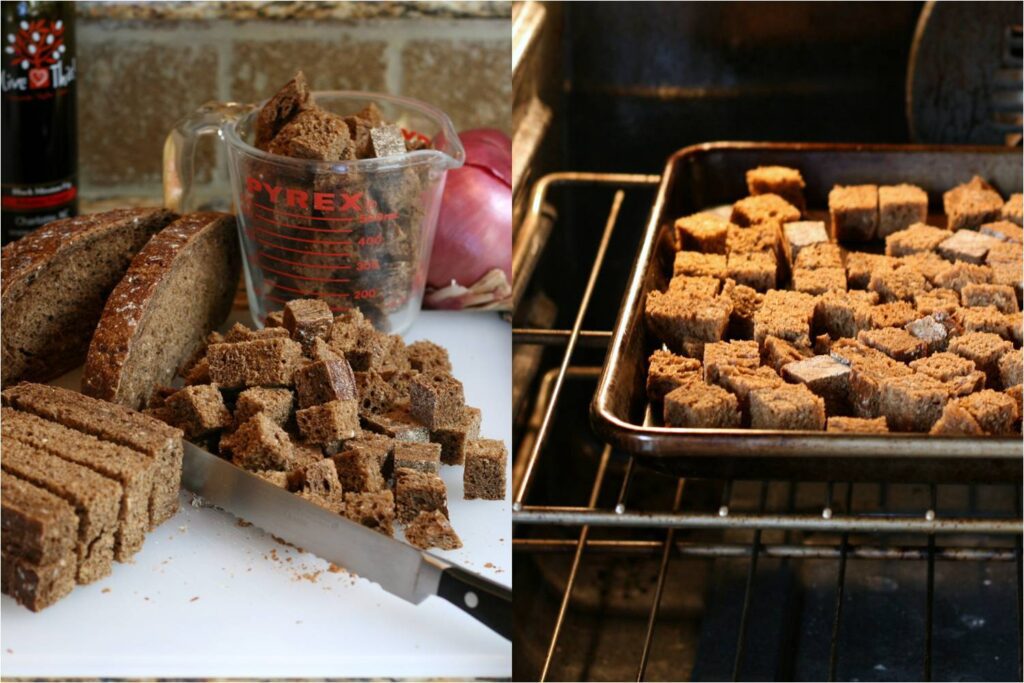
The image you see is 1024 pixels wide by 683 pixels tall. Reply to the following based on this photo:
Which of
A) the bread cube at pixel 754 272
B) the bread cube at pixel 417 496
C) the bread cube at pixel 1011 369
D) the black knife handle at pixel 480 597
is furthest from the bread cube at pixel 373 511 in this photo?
the bread cube at pixel 1011 369

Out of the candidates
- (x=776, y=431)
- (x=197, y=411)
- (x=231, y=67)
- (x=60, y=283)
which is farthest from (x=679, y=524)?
(x=231, y=67)

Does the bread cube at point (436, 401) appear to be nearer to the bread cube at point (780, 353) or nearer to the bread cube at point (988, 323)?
the bread cube at point (780, 353)

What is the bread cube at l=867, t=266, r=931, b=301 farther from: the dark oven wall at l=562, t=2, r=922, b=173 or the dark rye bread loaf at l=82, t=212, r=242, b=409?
the dark rye bread loaf at l=82, t=212, r=242, b=409

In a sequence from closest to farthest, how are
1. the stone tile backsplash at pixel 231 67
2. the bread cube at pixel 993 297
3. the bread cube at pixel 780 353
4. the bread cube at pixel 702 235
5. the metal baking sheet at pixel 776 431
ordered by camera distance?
the metal baking sheet at pixel 776 431, the bread cube at pixel 780 353, the bread cube at pixel 993 297, the bread cube at pixel 702 235, the stone tile backsplash at pixel 231 67

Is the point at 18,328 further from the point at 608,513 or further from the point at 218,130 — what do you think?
the point at 608,513

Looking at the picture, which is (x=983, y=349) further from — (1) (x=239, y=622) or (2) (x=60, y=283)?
(2) (x=60, y=283)

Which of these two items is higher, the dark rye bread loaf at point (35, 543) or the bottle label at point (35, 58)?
the bottle label at point (35, 58)
